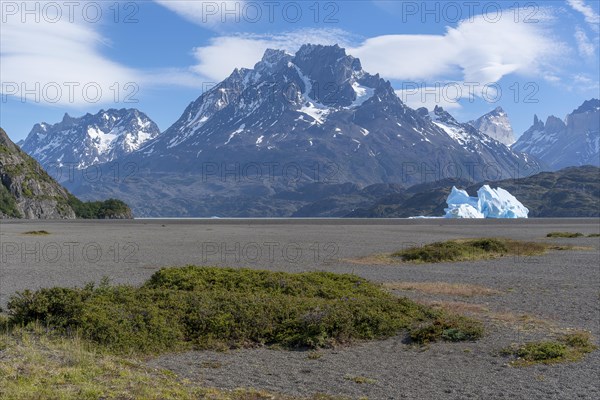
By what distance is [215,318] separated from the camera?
15.0m

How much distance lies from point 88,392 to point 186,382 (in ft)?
6.40

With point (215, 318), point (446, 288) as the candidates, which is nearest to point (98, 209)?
point (446, 288)

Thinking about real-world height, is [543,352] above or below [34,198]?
below

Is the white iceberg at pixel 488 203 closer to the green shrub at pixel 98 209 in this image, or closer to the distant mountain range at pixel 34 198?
the green shrub at pixel 98 209

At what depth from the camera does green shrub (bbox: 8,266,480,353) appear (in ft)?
45.8

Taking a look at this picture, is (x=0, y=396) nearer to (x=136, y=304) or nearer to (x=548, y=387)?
(x=136, y=304)

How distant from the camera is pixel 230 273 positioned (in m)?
20.0

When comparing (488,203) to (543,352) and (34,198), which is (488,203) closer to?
(34,198)

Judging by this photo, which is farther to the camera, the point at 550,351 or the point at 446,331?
the point at 446,331

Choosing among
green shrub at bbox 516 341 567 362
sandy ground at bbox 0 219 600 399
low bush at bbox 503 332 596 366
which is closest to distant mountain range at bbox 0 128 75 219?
sandy ground at bbox 0 219 600 399

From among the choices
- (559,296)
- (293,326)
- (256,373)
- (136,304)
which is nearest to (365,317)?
(293,326)

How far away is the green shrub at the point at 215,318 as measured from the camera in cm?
1397

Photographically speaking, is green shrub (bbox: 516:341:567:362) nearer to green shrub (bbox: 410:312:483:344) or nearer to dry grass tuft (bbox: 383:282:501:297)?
green shrub (bbox: 410:312:483:344)

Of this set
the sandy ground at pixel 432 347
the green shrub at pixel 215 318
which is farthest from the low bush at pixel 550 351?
the green shrub at pixel 215 318
